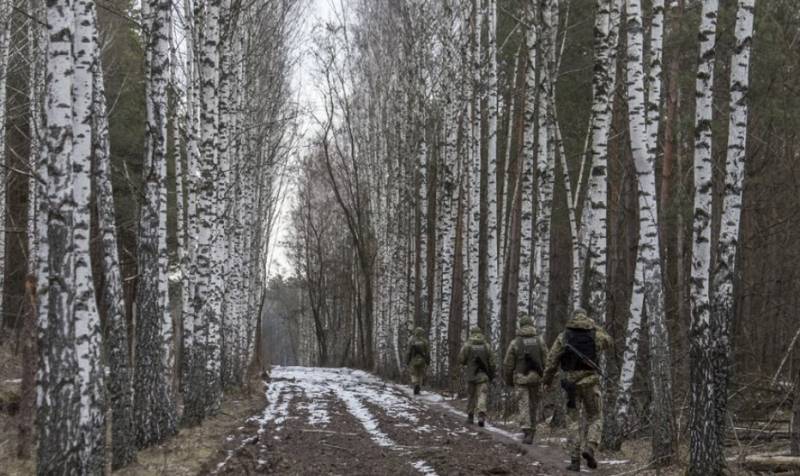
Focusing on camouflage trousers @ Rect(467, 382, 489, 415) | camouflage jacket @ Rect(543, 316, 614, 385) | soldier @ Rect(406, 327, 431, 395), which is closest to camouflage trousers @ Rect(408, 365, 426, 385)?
soldier @ Rect(406, 327, 431, 395)

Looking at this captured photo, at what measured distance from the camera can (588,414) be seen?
34.7 ft

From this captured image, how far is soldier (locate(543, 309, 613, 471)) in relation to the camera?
34.3 ft

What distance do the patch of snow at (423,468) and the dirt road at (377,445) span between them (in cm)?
1

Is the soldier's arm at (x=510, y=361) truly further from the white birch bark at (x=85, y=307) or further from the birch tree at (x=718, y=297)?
the white birch bark at (x=85, y=307)

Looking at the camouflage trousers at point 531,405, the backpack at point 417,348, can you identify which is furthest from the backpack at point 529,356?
the backpack at point 417,348

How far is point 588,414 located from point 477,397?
582 cm

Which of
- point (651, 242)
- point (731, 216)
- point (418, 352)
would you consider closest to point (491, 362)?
point (651, 242)

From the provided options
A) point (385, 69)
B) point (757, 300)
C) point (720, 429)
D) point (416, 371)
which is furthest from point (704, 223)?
point (385, 69)

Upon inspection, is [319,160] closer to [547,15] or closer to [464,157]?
[464,157]

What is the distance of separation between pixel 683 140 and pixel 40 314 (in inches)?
614

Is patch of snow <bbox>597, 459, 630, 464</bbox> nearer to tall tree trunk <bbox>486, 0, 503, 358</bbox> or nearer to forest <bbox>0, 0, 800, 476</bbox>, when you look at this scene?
forest <bbox>0, 0, 800, 476</bbox>

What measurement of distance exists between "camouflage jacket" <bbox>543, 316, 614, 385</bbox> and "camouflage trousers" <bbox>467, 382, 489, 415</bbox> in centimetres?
485

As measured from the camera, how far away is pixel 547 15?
15859mm

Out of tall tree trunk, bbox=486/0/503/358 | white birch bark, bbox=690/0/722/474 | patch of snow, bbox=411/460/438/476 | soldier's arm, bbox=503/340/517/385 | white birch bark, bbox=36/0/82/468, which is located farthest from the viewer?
tall tree trunk, bbox=486/0/503/358
